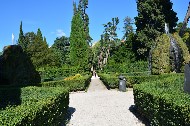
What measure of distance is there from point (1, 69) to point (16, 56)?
1288 mm

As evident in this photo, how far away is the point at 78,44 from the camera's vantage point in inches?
2296

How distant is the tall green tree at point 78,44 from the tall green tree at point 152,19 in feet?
40.9

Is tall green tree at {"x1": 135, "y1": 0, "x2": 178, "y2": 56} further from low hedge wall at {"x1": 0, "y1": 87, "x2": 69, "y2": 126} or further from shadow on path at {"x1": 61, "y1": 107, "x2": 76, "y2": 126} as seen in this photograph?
low hedge wall at {"x1": 0, "y1": 87, "x2": 69, "y2": 126}

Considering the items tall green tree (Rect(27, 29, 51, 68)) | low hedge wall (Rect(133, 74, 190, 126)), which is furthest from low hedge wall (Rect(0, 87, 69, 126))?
tall green tree (Rect(27, 29, 51, 68))

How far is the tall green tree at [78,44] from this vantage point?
2247 inches

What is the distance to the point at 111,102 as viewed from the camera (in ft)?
54.4

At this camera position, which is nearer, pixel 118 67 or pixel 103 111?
pixel 103 111

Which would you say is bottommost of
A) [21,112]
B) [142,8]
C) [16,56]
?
[21,112]

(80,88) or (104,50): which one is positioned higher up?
(104,50)

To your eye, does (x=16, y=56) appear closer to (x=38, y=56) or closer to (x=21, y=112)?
(x=21, y=112)

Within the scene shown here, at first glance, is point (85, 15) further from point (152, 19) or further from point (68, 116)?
point (68, 116)

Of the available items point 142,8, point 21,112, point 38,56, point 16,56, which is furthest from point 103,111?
point 38,56

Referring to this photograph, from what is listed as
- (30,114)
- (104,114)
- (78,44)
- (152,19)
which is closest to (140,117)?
(104,114)

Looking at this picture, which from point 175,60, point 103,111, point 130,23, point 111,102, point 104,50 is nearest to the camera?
point 103,111
